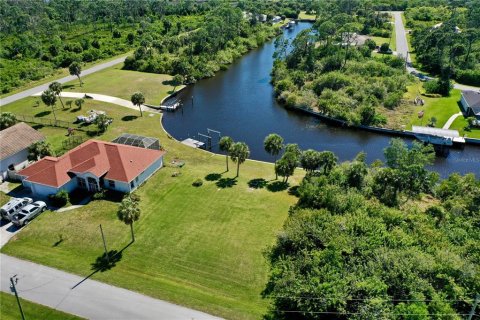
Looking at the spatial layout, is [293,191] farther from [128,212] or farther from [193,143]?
[193,143]

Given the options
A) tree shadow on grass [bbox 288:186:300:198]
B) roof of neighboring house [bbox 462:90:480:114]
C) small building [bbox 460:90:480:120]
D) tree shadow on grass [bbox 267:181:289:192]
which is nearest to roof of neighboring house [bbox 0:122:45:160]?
tree shadow on grass [bbox 267:181:289:192]

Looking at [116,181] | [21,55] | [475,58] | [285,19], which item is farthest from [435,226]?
[285,19]

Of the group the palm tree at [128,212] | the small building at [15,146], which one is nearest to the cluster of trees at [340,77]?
the palm tree at [128,212]

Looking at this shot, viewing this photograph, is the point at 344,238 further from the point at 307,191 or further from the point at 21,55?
the point at 21,55

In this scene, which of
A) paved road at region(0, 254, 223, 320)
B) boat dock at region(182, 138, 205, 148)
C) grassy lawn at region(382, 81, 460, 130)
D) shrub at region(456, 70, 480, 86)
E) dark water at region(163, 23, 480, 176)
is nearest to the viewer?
paved road at region(0, 254, 223, 320)

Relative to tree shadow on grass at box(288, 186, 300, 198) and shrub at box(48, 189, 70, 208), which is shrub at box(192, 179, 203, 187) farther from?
shrub at box(48, 189, 70, 208)

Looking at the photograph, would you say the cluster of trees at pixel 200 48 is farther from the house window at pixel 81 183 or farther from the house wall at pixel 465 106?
the house wall at pixel 465 106
